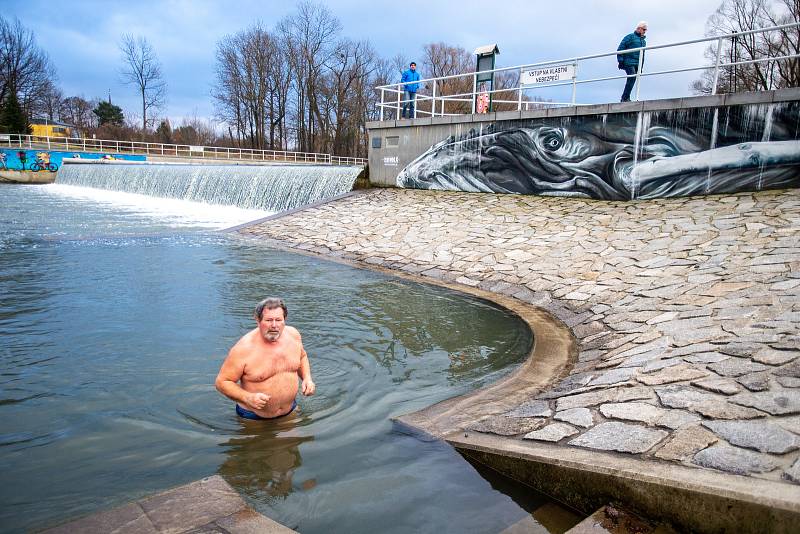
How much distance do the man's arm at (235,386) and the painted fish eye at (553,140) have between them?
10.8m

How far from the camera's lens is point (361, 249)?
39.0ft

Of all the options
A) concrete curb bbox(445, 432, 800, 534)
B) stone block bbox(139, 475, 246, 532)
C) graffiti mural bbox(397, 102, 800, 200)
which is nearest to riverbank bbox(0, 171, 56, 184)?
graffiti mural bbox(397, 102, 800, 200)

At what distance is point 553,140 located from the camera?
12.8 m

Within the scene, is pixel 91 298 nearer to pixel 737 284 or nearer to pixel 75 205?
pixel 737 284

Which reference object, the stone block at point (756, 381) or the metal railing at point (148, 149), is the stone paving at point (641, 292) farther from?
the metal railing at point (148, 149)

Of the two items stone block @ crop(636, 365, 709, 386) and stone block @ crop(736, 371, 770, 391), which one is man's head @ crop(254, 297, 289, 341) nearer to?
stone block @ crop(636, 365, 709, 386)

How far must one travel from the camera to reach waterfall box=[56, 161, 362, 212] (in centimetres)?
1864

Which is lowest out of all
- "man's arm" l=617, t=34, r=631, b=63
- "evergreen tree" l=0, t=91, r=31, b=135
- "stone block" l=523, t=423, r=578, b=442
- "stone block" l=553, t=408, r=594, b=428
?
"stone block" l=523, t=423, r=578, b=442

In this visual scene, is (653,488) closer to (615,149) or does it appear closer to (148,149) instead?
(615,149)

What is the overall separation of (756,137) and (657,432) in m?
9.13

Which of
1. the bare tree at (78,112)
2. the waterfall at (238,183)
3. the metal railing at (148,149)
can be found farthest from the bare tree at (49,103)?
the waterfall at (238,183)

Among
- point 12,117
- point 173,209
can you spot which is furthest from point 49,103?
point 173,209

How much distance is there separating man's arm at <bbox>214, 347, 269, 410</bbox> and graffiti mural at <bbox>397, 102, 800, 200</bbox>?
1012cm

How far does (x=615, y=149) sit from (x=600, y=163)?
1.47ft
